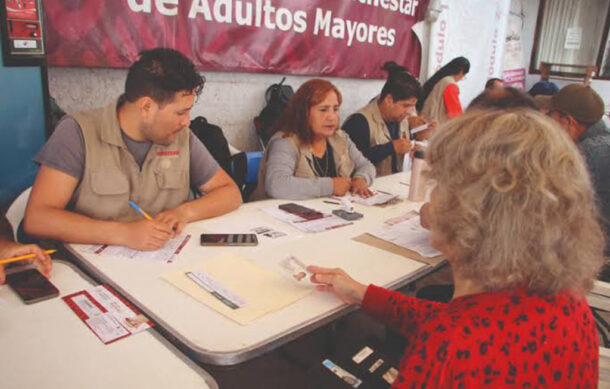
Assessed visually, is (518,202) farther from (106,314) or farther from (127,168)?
(127,168)

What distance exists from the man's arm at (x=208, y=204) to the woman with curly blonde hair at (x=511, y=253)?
1.04 m

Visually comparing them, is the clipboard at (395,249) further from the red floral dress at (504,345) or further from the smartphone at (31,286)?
the smartphone at (31,286)

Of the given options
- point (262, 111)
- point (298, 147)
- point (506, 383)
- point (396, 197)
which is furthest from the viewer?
point (262, 111)

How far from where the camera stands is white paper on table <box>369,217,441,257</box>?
1569 millimetres

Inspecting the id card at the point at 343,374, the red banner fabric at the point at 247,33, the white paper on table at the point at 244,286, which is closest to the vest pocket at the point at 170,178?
the white paper on table at the point at 244,286

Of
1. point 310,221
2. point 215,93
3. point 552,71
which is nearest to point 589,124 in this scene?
point 310,221

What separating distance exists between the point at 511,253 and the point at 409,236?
975 millimetres

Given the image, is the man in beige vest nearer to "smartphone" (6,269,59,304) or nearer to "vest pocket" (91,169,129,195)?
"vest pocket" (91,169,129,195)

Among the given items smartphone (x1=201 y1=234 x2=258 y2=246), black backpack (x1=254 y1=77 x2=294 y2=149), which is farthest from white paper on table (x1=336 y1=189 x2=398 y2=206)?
black backpack (x1=254 y1=77 x2=294 y2=149)

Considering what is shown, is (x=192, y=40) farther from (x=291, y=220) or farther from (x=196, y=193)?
(x=291, y=220)

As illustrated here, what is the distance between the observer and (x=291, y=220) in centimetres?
179

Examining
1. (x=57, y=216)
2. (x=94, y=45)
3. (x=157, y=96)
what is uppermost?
(x=94, y=45)

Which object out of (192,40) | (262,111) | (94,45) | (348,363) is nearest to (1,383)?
(348,363)

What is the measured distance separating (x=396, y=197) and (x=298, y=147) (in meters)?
0.57
